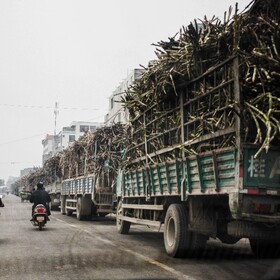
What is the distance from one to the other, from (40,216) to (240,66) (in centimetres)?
943

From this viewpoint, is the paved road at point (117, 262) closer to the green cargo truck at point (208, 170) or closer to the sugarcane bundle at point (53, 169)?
the green cargo truck at point (208, 170)

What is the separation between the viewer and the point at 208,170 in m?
6.98

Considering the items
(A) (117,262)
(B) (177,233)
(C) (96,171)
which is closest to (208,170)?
(B) (177,233)

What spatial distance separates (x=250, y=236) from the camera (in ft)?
21.5

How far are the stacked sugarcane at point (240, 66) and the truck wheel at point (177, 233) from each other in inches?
42.5

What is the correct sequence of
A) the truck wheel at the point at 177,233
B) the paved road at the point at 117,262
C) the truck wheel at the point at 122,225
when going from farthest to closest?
the truck wheel at the point at 122,225
the truck wheel at the point at 177,233
the paved road at the point at 117,262

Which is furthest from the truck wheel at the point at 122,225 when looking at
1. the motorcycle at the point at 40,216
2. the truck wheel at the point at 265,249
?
the truck wheel at the point at 265,249

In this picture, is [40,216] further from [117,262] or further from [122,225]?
[117,262]

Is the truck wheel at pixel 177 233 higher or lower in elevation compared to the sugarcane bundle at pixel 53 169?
lower

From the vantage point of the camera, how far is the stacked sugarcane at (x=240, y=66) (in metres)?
6.21

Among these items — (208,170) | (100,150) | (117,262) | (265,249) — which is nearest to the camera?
(208,170)

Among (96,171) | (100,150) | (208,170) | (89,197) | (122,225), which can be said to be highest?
(100,150)

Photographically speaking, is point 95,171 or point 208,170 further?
point 95,171

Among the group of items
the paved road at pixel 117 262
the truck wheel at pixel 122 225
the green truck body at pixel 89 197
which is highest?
the green truck body at pixel 89 197
